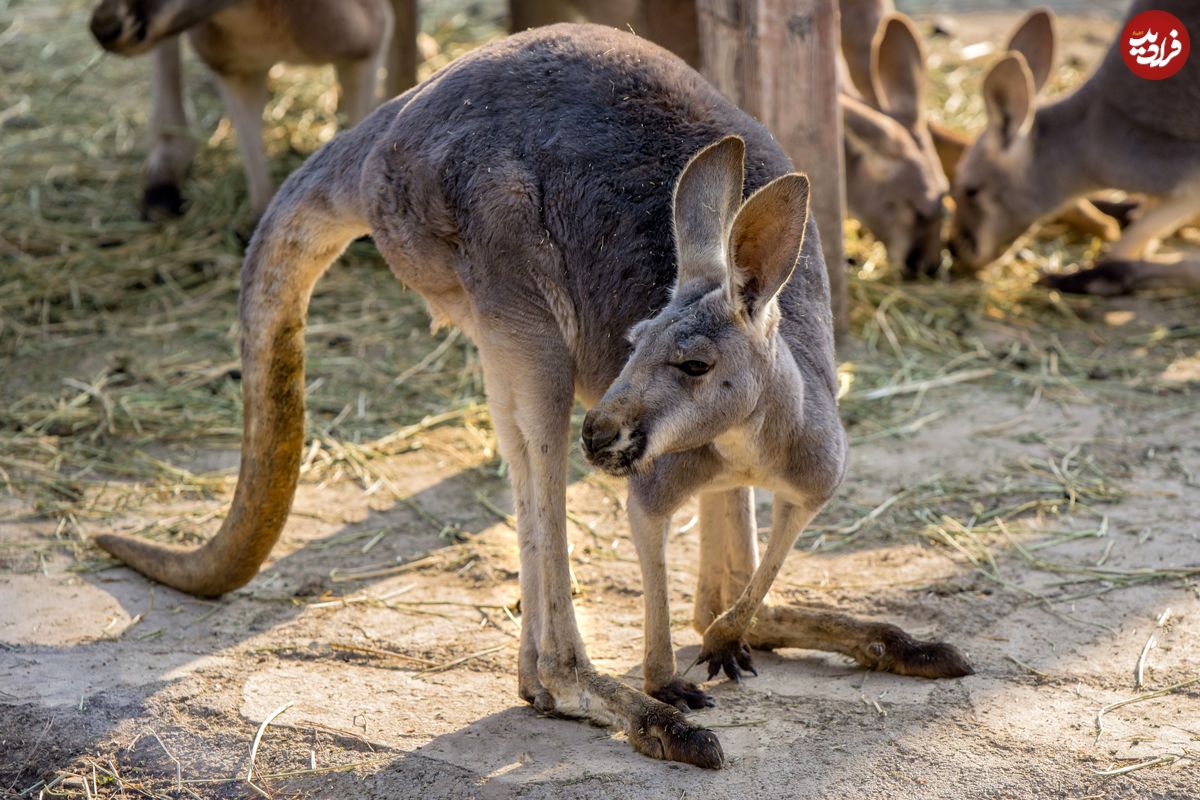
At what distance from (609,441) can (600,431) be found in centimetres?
3

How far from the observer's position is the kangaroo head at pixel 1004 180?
21.7ft

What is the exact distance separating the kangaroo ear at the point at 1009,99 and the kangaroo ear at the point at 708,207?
396 centimetres

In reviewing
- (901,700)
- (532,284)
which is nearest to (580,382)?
→ (532,284)

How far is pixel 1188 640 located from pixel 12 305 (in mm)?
4769

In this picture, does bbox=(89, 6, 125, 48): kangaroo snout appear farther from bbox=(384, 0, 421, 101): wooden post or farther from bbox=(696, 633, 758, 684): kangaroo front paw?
bbox=(696, 633, 758, 684): kangaroo front paw

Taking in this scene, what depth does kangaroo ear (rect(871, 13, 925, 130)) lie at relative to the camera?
22.2 feet

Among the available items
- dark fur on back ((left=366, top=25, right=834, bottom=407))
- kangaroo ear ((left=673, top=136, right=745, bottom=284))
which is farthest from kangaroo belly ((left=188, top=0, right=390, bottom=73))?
kangaroo ear ((left=673, top=136, right=745, bottom=284))

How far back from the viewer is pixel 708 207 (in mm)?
2863

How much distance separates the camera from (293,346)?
3734 millimetres

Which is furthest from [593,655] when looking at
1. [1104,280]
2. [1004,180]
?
[1004,180]

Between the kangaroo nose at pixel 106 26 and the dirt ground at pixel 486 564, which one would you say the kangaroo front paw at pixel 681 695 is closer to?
the dirt ground at pixel 486 564

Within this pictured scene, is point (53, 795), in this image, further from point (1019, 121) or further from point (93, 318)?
point (1019, 121)

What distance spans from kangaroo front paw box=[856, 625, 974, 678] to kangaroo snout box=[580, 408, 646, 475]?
40.1 inches

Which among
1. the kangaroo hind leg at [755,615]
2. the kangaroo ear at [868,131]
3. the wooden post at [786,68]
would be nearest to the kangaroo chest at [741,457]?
the kangaroo hind leg at [755,615]
